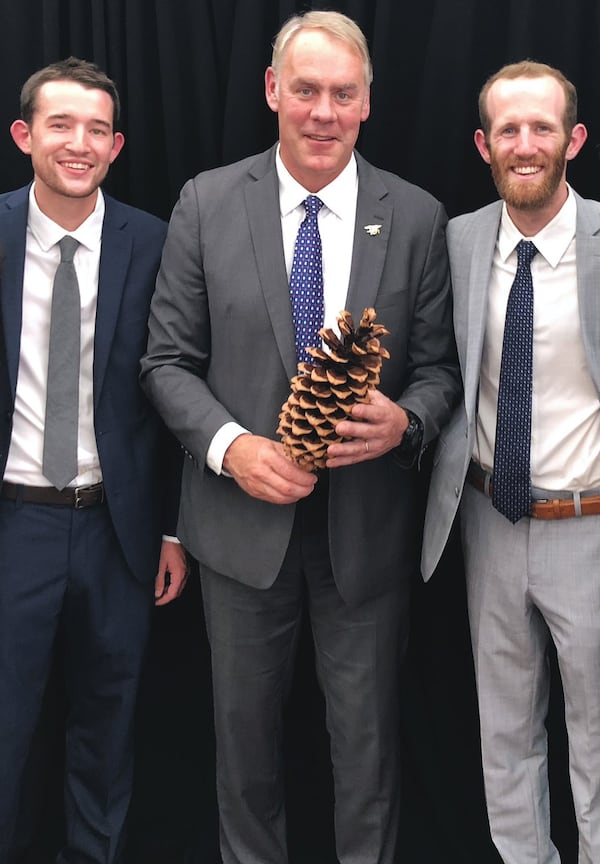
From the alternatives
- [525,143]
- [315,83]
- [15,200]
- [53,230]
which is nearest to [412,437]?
[525,143]

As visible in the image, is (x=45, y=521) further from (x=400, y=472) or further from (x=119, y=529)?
(x=400, y=472)

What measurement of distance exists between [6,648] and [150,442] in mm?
518

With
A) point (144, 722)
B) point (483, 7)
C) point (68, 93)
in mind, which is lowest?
point (144, 722)

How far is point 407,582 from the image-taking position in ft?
7.48

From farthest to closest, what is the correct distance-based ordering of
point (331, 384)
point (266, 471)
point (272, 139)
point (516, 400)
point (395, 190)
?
point (272, 139), point (395, 190), point (516, 400), point (266, 471), point (331, 384)

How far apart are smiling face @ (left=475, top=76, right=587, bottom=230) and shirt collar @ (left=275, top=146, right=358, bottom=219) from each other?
30 cm

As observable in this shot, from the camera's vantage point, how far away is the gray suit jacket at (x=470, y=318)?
198 centimetres

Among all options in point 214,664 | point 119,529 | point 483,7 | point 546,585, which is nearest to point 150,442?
point 119,529

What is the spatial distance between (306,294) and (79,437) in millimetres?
551

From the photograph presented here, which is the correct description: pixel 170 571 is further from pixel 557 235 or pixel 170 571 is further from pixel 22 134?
pixel 557 235

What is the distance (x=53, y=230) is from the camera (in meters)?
2.14

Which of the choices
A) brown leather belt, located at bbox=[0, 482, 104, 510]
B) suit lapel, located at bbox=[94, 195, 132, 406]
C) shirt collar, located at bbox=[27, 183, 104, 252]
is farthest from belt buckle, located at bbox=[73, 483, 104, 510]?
shirt collar, located at bbox=[27, 183, 104, 252]

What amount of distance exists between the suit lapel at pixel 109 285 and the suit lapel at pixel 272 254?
0.28 m

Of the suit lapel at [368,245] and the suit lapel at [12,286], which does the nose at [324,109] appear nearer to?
the suit lapel at [368,245]
